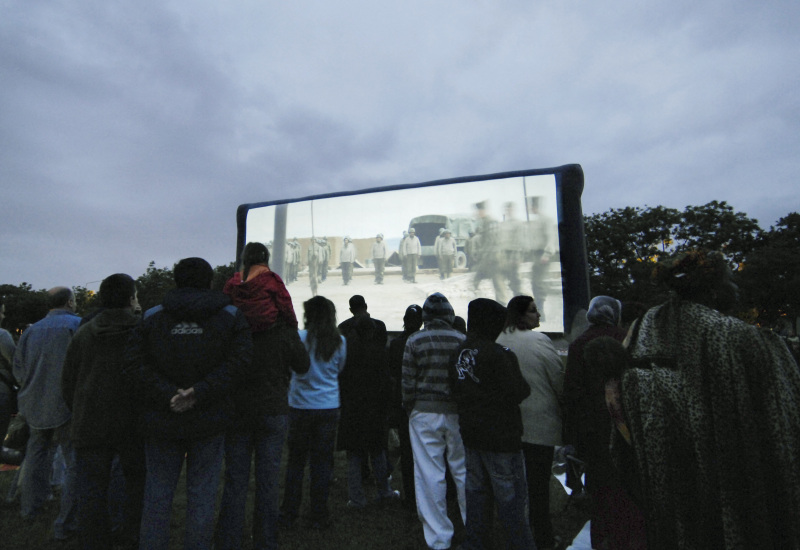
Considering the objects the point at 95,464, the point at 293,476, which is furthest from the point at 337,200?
the point at 95,464

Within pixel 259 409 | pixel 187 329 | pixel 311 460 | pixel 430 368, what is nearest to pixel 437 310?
pixel 430 368

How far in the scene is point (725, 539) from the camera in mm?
1732

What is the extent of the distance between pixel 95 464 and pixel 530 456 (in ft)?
8.59

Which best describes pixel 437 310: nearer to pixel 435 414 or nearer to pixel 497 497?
pixel 435 414

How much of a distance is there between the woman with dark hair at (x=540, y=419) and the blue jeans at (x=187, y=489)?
6.31 feet

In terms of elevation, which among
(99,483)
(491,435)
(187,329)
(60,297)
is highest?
(60,297)

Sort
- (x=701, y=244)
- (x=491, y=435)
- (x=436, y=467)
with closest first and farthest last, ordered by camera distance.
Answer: (x=491, y=435)
(x=436, y=467)
(x=701, y=244)

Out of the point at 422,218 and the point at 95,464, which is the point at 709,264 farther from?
the point at 422,218

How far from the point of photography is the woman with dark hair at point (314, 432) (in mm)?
4012

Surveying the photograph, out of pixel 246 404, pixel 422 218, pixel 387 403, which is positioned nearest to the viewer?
pixel 246 404

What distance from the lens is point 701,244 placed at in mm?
34969

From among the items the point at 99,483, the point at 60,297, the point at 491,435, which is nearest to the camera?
the point at 491,435

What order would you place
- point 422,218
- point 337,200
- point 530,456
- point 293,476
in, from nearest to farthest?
point 530,456 → point 293,476 → point 422,218 → point 337,200

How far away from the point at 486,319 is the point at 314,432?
1.71m
